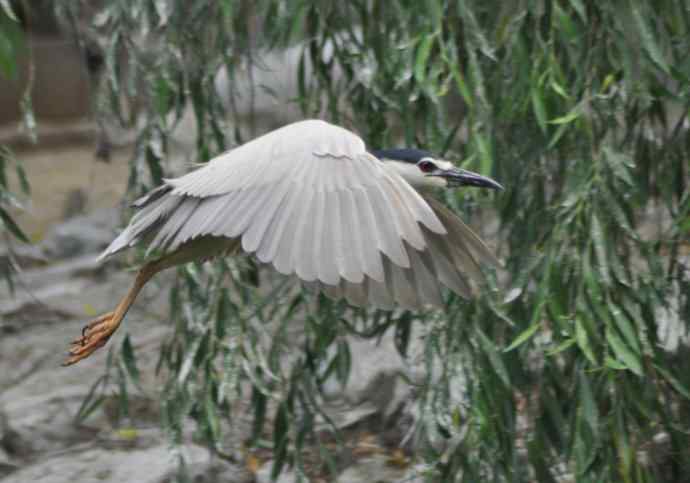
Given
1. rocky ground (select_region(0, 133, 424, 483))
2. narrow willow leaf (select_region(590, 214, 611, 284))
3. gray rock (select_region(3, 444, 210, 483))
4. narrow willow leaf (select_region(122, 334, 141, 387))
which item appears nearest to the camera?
narrow willow leaf (select_region(590, 214, 611, 284))

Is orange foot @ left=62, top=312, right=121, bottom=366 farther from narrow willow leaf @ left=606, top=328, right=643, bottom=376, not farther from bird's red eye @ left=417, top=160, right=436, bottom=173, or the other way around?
narrow willow leaf @ left=606, top=328, right=643, bottom=376

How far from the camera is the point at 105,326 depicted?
123 inches

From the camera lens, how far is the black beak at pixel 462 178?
294 centimetres

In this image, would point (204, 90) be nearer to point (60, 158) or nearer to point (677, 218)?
point (677, 218)

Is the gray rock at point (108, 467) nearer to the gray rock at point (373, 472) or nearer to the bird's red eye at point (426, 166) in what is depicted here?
the gray rock at point (373, 472)

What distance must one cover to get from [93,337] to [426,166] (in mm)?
956

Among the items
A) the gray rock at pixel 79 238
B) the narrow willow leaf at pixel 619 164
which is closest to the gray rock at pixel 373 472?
the narrow willow leaf at pixel 619 164

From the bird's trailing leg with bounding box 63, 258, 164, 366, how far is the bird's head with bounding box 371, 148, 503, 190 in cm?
66

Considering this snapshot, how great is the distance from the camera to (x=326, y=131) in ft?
9.36

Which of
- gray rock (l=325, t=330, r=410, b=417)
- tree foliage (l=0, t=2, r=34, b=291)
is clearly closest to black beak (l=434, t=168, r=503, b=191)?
tree foliage (l=0, t=2, r=34, b=291)

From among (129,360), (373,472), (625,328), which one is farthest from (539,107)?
(373,472)

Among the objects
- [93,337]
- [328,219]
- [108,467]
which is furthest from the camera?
[108,467]

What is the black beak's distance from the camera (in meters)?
2.94

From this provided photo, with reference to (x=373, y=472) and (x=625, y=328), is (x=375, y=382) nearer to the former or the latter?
(x=373, y=472)
